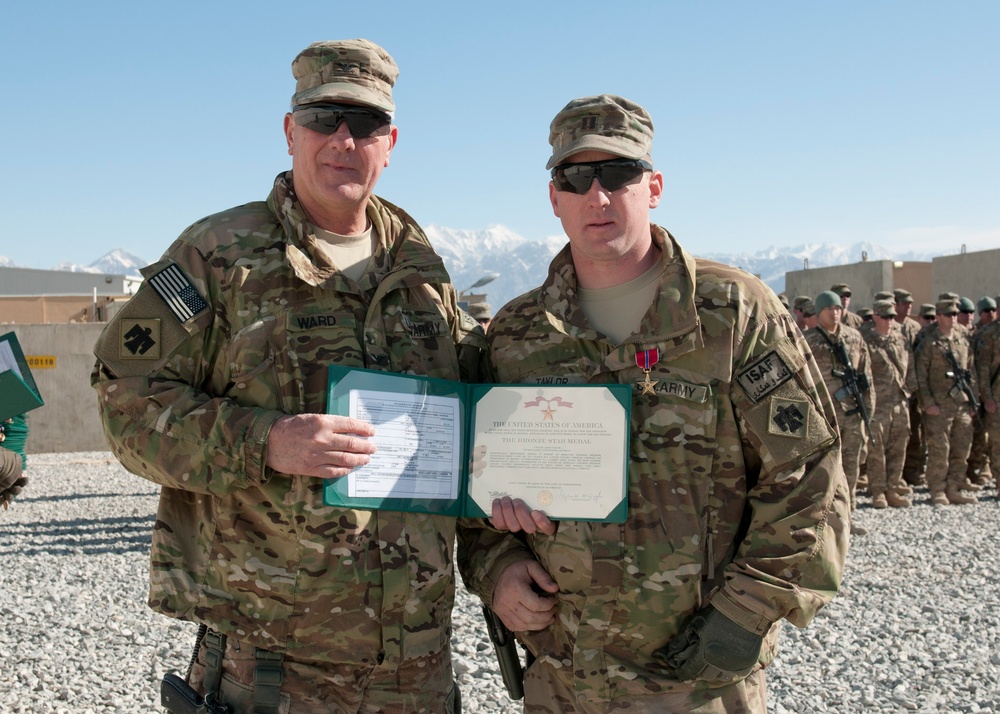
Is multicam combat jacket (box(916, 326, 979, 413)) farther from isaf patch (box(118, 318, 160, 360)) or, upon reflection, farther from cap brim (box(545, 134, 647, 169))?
isaf patch (box(118, 318, 160, 360))

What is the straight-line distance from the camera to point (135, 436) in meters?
2.72

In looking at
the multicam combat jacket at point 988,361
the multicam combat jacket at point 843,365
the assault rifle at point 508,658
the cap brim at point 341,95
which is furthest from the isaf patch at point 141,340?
the multicam combat jacket at point 988,361

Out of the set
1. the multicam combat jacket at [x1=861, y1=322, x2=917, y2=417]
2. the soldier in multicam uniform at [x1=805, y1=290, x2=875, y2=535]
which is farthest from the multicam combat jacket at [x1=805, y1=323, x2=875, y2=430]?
the multicam combat jacket at [x1=861, y1=322, x2=917, y2=417]

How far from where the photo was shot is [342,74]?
9.74 feet

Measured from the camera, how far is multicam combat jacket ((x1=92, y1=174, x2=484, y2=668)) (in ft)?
8.88

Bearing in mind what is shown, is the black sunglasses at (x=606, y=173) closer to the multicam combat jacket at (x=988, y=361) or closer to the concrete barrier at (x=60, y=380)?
the multicam combat jacket at (x=988, y=361)

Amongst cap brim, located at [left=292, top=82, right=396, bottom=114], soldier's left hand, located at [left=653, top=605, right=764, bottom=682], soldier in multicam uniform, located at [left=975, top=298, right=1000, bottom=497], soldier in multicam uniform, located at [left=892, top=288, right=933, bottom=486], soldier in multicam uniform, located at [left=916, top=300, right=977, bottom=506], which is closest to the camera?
soldier's left hand, located at [left=653, top=605, right=764, bottom=682]

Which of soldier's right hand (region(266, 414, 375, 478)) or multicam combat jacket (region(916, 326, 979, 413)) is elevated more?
soldier's right hand (region(266, 414, 375, 478))

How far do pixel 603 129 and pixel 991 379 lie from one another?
499 inches

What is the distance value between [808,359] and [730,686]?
100 centimetres

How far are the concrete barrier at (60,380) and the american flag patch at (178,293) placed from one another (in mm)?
18607

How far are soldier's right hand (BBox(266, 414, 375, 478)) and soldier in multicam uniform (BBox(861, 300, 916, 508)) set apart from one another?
35.8 ft

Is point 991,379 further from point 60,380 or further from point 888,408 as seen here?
point 60,380

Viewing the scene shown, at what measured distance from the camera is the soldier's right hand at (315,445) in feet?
8.52
